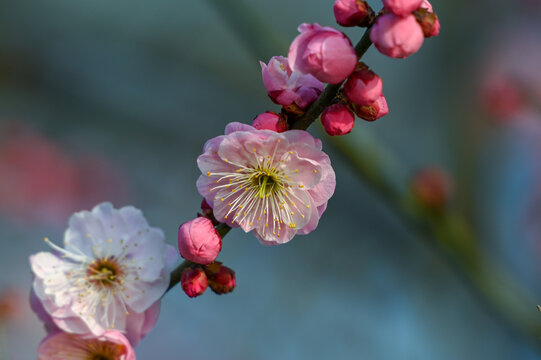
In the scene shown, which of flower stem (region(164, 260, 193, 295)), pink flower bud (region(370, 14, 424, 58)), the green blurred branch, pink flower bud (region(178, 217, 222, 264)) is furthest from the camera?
the green blurred branch

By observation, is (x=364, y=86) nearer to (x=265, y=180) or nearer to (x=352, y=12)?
(x=352, y=12)

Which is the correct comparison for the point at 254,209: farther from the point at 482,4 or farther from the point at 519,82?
the point at 482,4

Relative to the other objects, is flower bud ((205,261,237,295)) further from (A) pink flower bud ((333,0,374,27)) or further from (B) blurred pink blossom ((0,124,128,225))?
(B) blurred pink blossom ((0,124,128,225))

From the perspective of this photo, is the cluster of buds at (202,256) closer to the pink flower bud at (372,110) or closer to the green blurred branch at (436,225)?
the pink flower bud at (372,110)

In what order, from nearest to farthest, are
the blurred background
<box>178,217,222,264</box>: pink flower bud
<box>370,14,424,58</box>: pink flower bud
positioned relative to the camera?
<box>370,14,424,58</box>: pink flower bud → <box>178,217,222,264</box>: pink flower bud → the blurred background

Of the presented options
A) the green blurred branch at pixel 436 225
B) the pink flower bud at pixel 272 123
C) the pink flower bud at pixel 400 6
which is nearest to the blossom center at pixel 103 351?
the pink flower bud at pixel 272 123

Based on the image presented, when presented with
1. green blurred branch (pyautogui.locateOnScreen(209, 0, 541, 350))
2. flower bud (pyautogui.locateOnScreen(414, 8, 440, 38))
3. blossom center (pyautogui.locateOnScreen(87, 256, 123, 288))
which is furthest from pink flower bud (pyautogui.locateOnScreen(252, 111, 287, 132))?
green blurred branch (pyautogui.locateOnScreen(209, 0, 541, 350))
